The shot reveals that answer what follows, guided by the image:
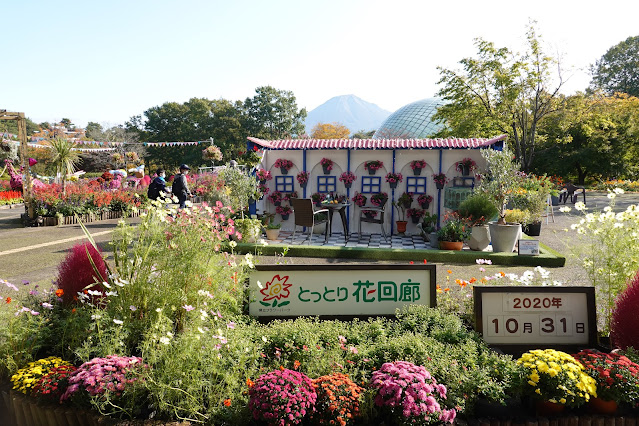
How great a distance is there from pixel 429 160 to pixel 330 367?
820 centimetres

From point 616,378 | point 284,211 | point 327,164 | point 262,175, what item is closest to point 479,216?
point 327,164

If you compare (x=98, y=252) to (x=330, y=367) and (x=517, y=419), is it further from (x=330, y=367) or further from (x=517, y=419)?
(x=517, y=419)

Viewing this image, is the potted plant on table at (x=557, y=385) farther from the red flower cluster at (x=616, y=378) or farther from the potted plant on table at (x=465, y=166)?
the potted plant on table at (x=465, y=166)

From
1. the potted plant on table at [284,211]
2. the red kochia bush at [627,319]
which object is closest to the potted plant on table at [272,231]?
the potted plant on table at [284,211]

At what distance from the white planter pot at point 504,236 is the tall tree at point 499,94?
1265 cm

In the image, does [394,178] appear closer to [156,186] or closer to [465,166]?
[465,166]

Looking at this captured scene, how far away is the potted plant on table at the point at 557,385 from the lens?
203 cm

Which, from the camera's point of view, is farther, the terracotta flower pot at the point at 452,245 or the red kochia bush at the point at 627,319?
the terracotta flower pot at the point at 452,245

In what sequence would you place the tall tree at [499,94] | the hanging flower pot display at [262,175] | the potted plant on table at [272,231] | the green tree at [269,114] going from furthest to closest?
the green tree at [269,114] → the tall tree at [499,94] → the hanging flower pot display at [262,175] → the potted plant on table at [272,231]

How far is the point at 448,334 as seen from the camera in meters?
2.73

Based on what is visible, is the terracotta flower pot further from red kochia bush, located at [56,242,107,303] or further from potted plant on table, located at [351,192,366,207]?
red kochia bush, located at [56,242,107,303]

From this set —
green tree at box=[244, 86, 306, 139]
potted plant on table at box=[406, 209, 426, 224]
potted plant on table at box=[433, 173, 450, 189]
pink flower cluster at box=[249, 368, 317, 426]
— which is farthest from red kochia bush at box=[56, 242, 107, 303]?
green tree at box=[244, 86, 306, 139]

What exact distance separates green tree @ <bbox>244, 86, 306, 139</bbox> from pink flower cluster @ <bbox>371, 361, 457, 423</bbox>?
41.8 m

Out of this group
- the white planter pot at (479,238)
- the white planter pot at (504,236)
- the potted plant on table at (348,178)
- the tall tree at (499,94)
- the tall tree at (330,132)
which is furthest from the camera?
the tall tree at (330,132)
